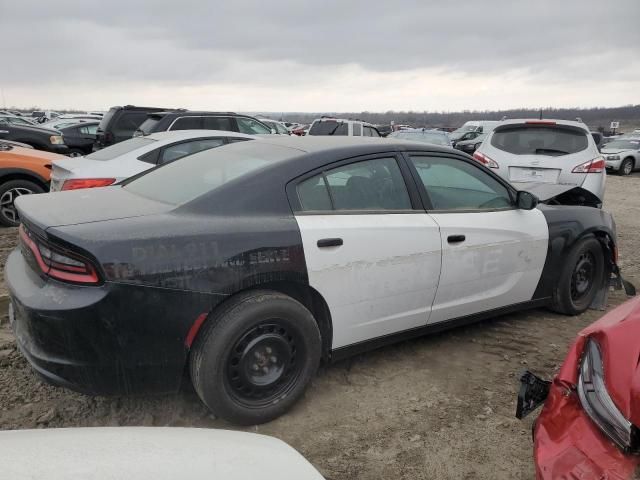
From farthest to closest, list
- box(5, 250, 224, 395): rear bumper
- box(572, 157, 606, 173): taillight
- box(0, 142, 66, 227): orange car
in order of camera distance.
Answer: box(0, 142, 66, 227): orange car
box(572, 157, 606, 173): taillight
box(5, 250, 224, 395): rear bumper

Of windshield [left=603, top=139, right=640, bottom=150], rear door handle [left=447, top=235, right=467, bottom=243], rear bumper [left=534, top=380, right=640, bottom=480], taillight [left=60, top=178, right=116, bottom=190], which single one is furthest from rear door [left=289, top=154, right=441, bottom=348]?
windshield [left=603, top=139, right=640, bottom=150]

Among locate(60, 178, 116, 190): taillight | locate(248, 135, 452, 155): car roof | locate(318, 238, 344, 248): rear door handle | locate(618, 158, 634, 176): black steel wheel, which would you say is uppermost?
locate(248, 135, 452, 155): car roof

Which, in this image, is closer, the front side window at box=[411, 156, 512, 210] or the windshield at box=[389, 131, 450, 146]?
the front side window at box=[411, 156, 512, 210]

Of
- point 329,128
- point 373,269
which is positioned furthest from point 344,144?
point 329,128

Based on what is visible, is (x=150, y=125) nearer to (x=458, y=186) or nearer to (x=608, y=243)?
(x=458, y=186)

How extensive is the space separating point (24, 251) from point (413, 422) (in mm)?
2273

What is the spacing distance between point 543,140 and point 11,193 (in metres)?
7.30

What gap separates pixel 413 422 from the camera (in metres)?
2.89

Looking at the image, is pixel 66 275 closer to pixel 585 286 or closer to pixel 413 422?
pixel 413 422

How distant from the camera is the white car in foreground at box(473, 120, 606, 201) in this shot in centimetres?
684

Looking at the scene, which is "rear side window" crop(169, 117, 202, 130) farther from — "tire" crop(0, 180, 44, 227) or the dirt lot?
the dirt lot

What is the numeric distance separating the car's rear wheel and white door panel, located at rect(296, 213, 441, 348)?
1883 cm

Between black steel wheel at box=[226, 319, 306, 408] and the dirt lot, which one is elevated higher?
black steel wheel at box=[226, 319, 306, 408]

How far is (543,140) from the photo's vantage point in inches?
283
